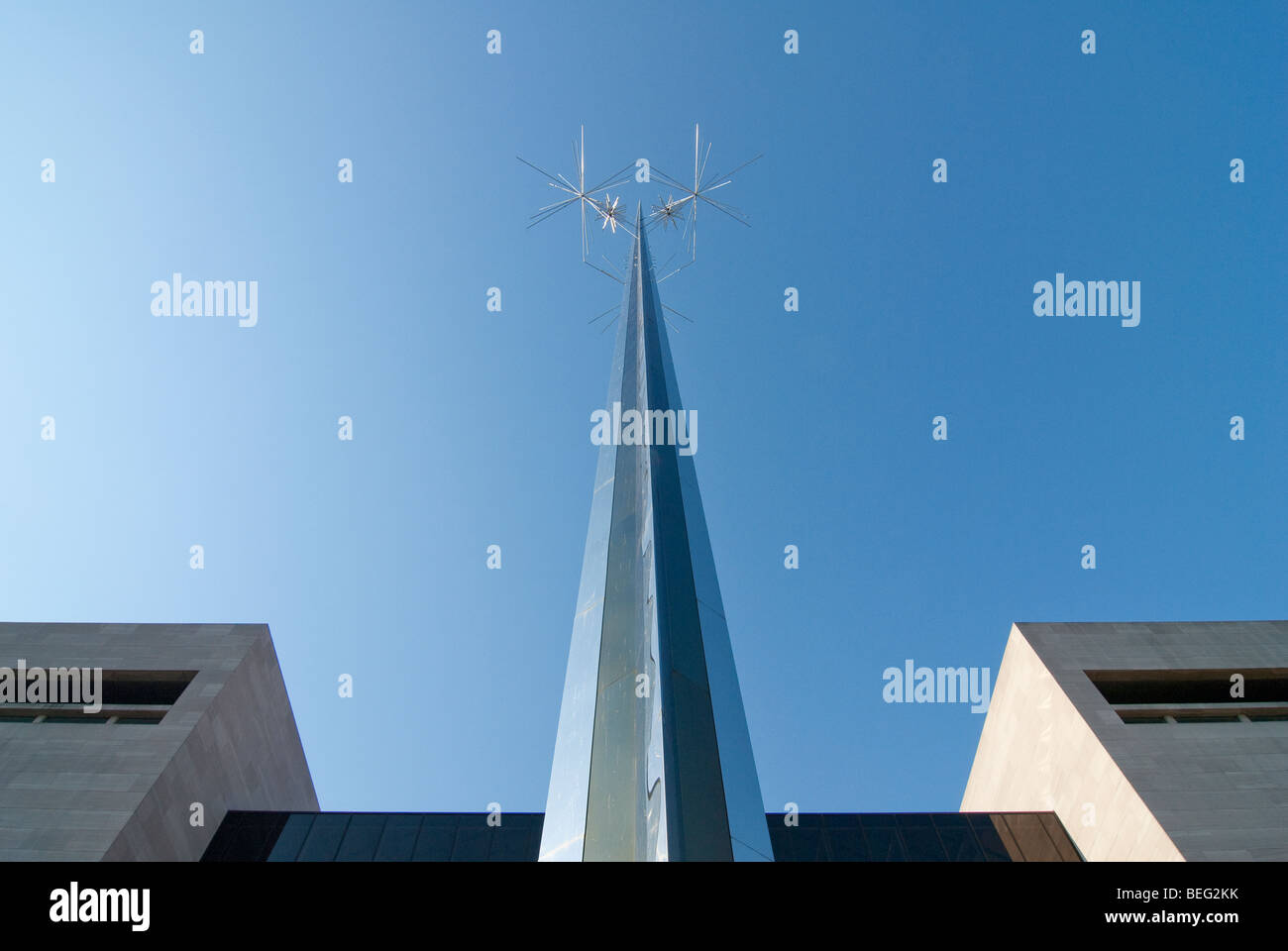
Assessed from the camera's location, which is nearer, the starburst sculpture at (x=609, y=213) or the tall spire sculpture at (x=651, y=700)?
the tall spire sculpture at (x=651, y=700)

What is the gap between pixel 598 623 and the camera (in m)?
9.43

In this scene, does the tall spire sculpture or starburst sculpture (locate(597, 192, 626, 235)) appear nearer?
the tall spire sculpture

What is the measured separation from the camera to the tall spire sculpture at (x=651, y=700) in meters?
6.29

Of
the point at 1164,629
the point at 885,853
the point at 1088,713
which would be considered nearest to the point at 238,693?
the point at 885,853

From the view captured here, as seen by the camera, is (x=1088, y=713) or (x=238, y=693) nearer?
(x=1088, y=713)

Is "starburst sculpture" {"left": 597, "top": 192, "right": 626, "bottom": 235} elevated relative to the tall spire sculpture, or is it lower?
elevated

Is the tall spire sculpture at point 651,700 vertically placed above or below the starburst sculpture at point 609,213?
below

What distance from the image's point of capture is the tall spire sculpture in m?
6.29

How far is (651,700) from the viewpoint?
24.4 feet

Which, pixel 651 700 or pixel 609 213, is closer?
pixel 651 700
